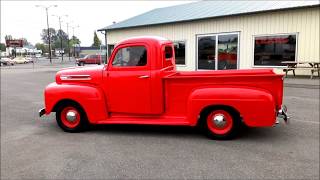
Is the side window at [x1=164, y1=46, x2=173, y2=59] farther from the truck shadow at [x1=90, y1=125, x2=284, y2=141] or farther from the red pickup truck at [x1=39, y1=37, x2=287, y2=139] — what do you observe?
→ the truck shadow at [x1=90, y1=125, x2=284, y2=141]

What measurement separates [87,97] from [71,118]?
682mm

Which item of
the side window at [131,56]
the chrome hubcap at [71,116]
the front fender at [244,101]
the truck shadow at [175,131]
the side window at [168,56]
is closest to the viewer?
the front fender at [244,101]

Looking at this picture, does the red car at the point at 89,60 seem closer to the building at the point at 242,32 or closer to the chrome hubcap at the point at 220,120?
the building at the point at 242,32

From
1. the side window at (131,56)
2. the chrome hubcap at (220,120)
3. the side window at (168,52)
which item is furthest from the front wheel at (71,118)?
the chrome hubcap at (220,120)

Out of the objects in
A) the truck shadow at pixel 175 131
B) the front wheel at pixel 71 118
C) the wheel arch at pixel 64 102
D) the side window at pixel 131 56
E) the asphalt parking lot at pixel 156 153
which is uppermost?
the side window at pixel 131 56

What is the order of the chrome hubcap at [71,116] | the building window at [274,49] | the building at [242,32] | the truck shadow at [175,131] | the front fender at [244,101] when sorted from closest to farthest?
the front fender at [244,101]
the truck shadow at [175,131]
the chrome hubcap at [71,116]
the building at [242,32]
the building window at [274,49]

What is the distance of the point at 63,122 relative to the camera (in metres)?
6.84

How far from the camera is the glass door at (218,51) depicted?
17591 millimetres

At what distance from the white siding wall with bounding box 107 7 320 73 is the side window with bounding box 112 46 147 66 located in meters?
11.7

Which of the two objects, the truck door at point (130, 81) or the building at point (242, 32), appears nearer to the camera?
the truck door at point (130, 81)

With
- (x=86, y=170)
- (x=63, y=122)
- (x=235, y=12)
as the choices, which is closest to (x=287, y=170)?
(x=86, y=170)

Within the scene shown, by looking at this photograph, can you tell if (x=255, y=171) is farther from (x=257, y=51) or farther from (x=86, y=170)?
(x=257, y=51)

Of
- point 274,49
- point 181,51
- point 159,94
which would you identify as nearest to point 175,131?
point 159,94

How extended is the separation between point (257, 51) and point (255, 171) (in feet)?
44.3
